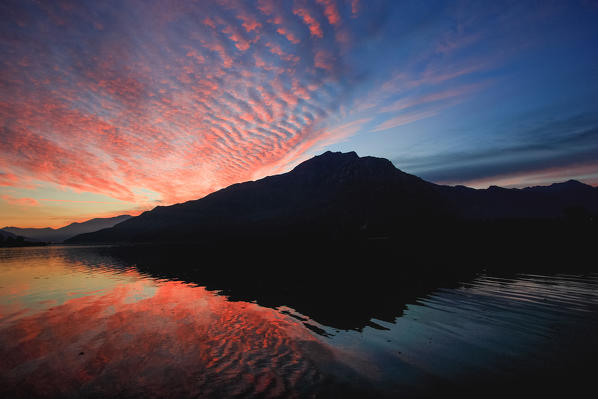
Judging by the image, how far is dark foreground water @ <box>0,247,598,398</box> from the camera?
948cm

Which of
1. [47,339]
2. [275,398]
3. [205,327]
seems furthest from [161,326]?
[275,398]

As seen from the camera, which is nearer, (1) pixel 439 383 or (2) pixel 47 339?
(1) pixel 439 383

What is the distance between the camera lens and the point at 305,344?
13.6 metres

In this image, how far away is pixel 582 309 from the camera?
1853 cm

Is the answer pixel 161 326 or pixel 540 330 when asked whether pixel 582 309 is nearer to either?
pixel 540 330

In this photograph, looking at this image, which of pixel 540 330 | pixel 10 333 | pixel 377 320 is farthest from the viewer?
pixel 377 320

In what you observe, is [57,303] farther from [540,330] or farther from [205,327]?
[540,330]

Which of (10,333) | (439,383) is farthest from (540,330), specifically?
(10,333)

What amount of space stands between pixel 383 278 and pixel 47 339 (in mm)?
32470

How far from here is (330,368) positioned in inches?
424

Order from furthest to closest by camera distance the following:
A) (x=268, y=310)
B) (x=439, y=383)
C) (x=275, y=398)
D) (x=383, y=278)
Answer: (x=383, y=278) → (x=268, y=310) → (x=439, y=383) → (x=275, y=398)

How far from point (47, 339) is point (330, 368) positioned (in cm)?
1688

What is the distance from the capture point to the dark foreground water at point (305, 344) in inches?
373

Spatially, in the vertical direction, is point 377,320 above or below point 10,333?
below
